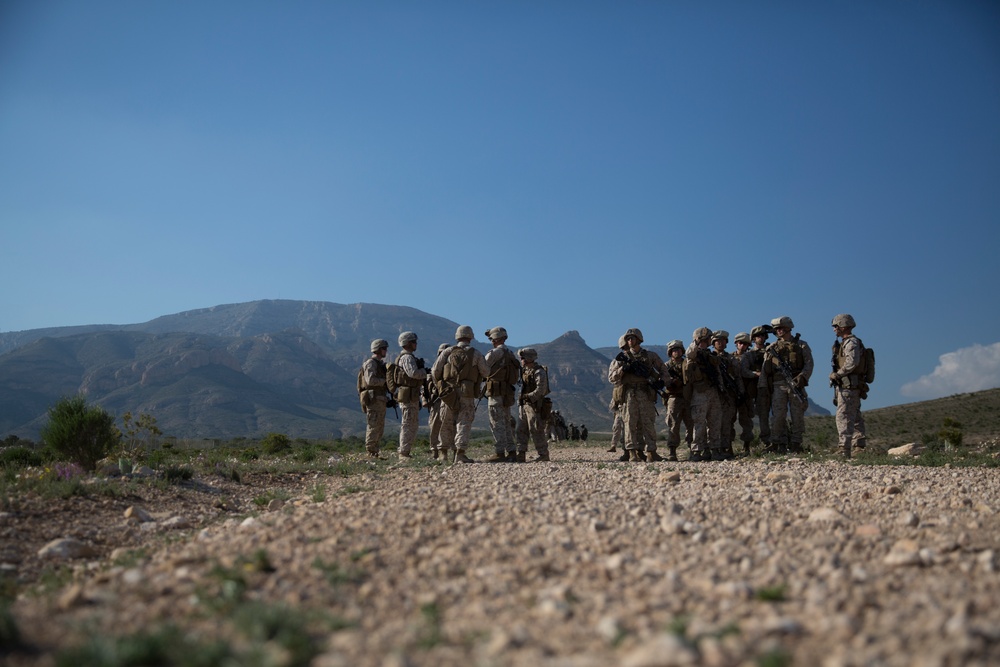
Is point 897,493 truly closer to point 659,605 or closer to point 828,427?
point 659,605

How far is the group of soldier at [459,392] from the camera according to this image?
1247 cm

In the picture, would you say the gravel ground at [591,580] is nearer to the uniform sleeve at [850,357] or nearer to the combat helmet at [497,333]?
the uniform sleeve at [850,357]

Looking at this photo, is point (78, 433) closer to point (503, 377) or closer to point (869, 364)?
point (503, 377)

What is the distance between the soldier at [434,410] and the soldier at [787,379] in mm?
6156

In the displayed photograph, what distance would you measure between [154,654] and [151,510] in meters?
5.40

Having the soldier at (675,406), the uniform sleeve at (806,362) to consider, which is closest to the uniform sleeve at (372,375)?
the soldier at (675,406)

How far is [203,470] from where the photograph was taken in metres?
10.3

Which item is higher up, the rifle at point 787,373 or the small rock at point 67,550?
the rifle at point 787,373

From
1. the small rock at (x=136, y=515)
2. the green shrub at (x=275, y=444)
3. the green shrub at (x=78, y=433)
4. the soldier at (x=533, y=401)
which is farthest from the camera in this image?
the green shrub at (x=275, y=444)

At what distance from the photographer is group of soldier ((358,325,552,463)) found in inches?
491

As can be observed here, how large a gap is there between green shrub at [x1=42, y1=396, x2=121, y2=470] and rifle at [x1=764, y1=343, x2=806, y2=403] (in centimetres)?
1187

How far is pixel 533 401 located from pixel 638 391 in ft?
8.87

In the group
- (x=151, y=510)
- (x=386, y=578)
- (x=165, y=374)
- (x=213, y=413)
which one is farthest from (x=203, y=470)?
(x=165, y=374)

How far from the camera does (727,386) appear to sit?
14102 millimetres
